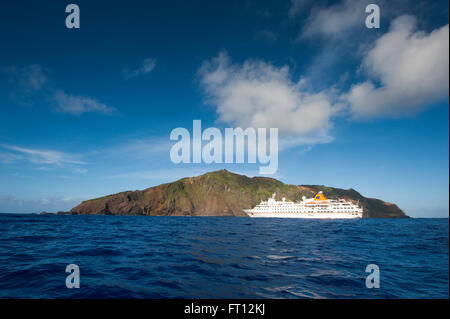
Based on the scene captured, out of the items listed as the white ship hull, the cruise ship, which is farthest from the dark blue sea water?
the cruise ship

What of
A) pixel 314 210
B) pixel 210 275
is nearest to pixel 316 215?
pixel 314 210

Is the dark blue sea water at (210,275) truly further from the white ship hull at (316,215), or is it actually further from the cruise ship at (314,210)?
the cruise ship at (314,210)

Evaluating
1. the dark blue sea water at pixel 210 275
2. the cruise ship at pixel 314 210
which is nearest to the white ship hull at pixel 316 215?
the cruise ship at pixel 314 210

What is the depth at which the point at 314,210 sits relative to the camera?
112062mm

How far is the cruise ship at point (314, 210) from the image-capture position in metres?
107

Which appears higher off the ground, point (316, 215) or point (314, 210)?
point (314, 210)

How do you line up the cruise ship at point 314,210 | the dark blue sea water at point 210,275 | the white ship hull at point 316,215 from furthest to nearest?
1. the cruise ship at point 314,210
2. the white ship hull at point 316,215
3. the dark blue sea water at point 210,275

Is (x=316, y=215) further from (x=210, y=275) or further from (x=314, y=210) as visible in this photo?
(x=210, y=275)

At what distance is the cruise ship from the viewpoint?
351 ft

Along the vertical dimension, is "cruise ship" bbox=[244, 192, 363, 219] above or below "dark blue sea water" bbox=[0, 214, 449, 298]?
below

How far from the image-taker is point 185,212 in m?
186

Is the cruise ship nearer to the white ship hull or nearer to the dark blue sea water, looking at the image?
the white ship hull
